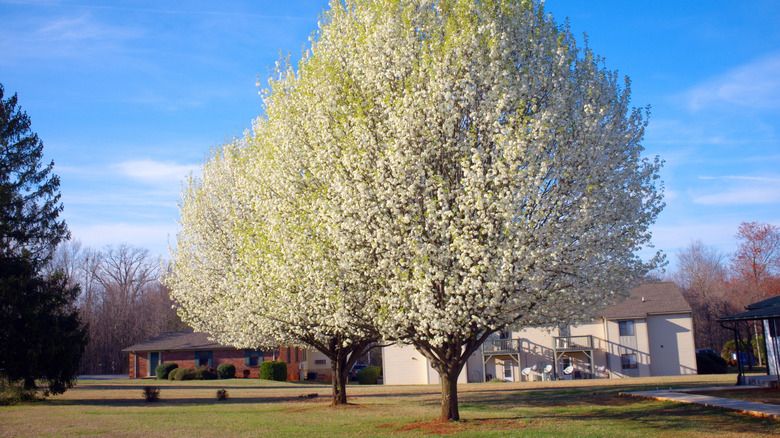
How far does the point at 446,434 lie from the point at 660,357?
32272 millimetres

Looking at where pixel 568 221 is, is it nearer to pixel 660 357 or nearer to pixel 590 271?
pixel 590 271

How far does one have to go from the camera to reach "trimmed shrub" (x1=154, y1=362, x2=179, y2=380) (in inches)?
1855

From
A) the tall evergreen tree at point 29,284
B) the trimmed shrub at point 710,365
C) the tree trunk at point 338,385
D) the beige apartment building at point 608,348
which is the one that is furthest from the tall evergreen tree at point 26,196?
the trimmed shrub at point 710,365

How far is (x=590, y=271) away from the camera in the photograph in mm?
13938

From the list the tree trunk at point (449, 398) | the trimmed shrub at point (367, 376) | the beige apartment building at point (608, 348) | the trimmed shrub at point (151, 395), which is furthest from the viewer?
the trimmed shrub at point (367, 376)

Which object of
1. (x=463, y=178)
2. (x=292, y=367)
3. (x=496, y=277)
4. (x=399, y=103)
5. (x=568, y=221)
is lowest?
(x=292, y=367)

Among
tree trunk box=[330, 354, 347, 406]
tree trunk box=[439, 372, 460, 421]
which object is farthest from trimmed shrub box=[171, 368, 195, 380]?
tree trunk box=[439, 372, 460, 421]

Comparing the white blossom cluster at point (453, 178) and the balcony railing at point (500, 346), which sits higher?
the white blossom cluster at point (453, 178)

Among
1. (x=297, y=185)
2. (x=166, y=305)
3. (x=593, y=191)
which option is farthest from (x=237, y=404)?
(x=166, y=305)

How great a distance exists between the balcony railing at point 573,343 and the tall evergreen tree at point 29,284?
96.0 feet

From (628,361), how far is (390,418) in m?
28.2

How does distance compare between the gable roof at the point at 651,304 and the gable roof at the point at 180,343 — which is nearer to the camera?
the gable roof at the point at 651,304

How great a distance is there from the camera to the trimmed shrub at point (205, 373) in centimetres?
4494

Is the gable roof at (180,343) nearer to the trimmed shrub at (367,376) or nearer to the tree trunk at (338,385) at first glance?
the trimmed shrub at (367,376)
